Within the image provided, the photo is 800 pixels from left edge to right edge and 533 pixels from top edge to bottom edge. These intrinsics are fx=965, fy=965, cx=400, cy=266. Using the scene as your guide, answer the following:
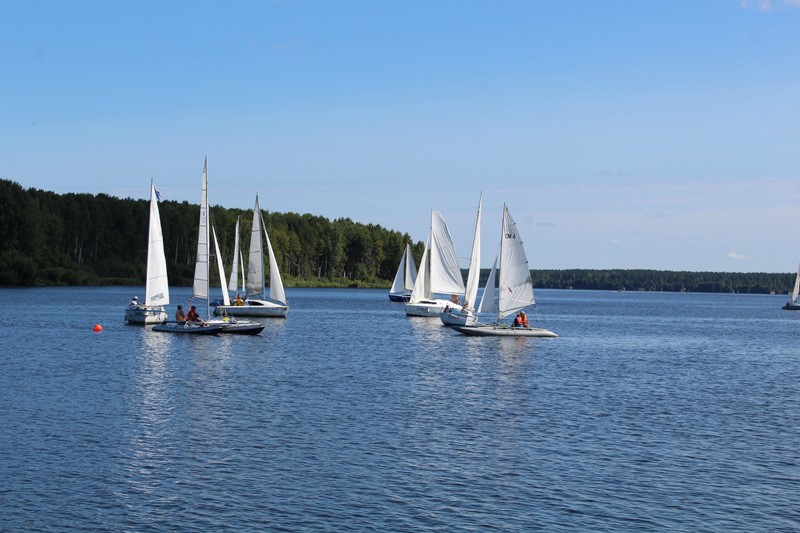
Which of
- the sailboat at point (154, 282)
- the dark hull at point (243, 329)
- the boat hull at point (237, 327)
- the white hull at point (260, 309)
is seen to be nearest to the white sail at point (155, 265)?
the sailboat at point (154, 282)

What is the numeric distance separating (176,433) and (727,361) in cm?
4395

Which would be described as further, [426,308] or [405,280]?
[405,280]

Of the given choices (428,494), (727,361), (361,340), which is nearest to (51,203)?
(361,340)

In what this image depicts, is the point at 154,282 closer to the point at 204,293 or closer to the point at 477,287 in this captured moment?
the point at 204,293

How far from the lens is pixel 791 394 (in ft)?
148

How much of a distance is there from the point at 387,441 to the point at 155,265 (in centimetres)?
4804

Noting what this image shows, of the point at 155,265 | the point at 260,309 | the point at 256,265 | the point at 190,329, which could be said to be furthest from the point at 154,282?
the point at 260,309

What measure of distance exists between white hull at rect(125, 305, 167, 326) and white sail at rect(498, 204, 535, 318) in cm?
2706

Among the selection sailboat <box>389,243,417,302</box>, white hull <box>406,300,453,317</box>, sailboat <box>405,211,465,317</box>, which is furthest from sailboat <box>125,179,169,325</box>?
sailboat <box>389,243,417,302</box>

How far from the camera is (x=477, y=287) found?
258 feet

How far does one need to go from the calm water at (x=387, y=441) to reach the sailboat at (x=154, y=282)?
13.8 meters

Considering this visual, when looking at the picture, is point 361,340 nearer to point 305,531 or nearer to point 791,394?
point 791,394

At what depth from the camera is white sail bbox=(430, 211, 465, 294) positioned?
93750mm

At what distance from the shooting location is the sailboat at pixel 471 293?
79.2m
